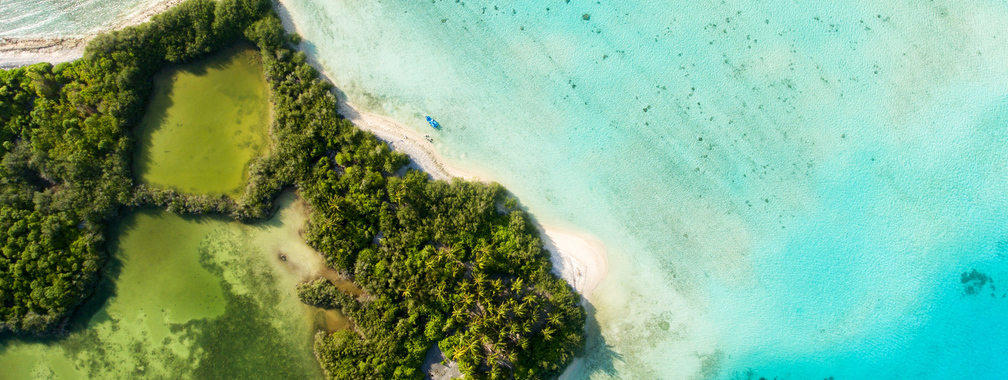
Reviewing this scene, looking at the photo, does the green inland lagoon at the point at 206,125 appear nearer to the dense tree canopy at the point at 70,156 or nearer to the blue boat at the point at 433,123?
the dense tree canopy at the point at 70,156

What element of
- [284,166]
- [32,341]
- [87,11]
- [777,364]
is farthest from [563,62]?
[32,341]

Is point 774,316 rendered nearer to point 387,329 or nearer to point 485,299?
point 485,299

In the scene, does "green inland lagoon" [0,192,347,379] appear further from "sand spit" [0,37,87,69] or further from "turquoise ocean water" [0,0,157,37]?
"turquoise ocean water" [0,0,157,37]

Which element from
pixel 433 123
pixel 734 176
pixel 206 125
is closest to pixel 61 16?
pixel 206 125

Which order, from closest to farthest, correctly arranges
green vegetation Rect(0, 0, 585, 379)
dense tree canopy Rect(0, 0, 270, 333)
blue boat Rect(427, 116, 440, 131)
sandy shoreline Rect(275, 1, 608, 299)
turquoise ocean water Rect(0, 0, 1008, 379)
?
dense tree canopy Rect(0, 0, 270, 333) → green vegetation Rect(0, 0, 585, 379) → sandy shoreline Rect(275, 1, 608, 299) → blue boat Rect(427, 116, 440, 131) → turquoise ocean water Rect(0, 0, 1008, 379)

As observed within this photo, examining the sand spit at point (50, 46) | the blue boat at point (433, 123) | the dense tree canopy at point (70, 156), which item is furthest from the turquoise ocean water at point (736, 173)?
the sand spit at point (50, 46)

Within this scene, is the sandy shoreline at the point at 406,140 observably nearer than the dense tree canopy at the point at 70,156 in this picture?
No

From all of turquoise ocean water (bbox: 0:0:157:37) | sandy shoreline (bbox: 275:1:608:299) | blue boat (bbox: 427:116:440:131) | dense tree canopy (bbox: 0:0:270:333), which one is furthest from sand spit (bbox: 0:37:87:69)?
blue boat (bbox: 427:116:440:131)
